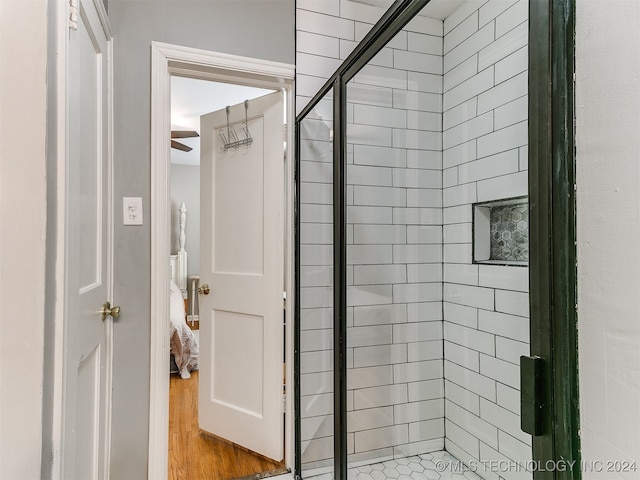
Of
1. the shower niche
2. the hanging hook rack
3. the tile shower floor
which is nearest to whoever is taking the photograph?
→ the shower niche

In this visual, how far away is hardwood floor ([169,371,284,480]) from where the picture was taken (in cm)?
182

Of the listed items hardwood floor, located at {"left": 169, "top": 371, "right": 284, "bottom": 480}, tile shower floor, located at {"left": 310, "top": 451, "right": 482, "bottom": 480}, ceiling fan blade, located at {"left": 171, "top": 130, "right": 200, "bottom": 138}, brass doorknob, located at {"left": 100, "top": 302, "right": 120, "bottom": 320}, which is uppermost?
ceiling fan blade, located at {"left": 171, "top": 130, "right": 200, "bottom": 138}

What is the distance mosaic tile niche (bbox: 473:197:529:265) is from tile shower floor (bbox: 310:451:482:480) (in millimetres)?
511

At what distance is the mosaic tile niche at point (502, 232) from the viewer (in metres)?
0.59

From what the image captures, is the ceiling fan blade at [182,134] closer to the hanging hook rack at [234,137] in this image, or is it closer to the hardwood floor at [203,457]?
the hanging hook rack at [234,137]

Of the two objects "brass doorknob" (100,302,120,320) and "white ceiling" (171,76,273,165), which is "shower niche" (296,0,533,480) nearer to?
"brass doorknob" (100,302,120,320)

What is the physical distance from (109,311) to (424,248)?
1.23m

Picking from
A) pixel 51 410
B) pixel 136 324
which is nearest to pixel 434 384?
pixel 51 410

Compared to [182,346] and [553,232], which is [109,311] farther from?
[182,346]

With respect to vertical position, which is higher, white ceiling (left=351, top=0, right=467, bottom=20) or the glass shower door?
white ceiling (left=351, top=0, right=467, bottom=20)

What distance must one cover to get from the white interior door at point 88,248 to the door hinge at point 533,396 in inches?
37.1

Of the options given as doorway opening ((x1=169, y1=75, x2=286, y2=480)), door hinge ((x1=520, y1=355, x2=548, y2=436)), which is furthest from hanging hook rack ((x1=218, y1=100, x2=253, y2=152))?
door hinge ((x1=520, y1=355, x2=548, y2=436))

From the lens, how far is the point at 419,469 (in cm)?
101

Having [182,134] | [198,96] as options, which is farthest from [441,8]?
[182,134]
